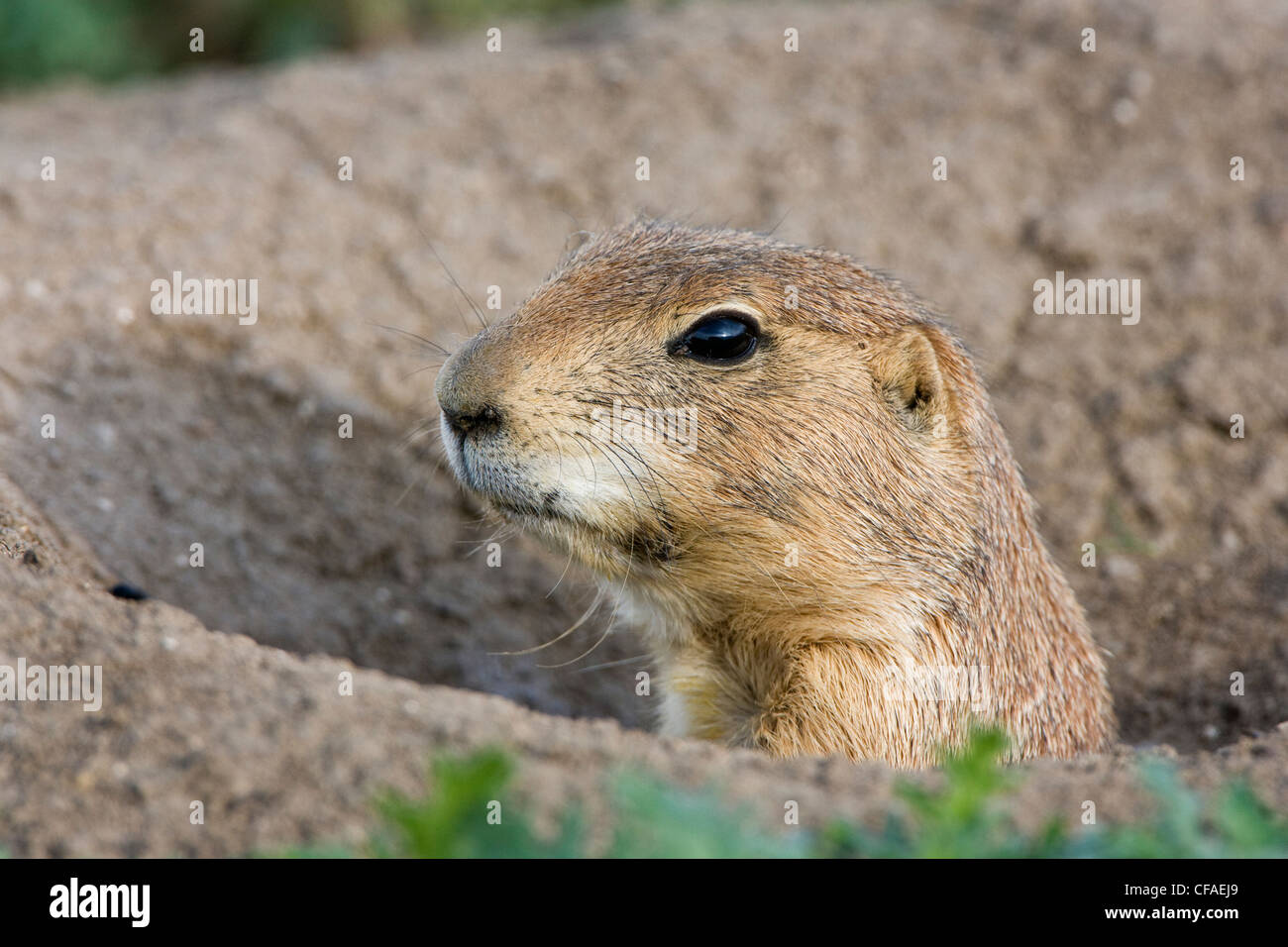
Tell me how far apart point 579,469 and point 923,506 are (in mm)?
1152

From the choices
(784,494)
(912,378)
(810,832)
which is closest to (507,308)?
(912,378)

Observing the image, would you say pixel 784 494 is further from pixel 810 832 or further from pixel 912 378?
pixel 810 832

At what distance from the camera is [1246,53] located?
26.5 feet

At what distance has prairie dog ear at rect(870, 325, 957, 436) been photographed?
4289 millimetres

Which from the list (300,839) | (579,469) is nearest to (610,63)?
(579,469)

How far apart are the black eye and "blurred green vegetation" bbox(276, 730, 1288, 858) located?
1702 mm

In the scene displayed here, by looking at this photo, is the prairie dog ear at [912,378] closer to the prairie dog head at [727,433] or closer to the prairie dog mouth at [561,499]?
the prairie dog head at [727,433]

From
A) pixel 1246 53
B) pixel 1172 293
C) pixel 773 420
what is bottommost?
pixel 773 420

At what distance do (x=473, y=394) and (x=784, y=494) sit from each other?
99 cm

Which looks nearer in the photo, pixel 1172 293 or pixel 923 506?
pixel 923 506

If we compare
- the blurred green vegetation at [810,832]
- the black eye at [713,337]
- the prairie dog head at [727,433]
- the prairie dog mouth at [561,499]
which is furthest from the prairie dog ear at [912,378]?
the blurred green vegetation at [810,832]

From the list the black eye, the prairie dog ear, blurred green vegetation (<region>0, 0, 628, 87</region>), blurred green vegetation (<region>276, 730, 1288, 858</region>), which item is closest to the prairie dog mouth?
the black eye
